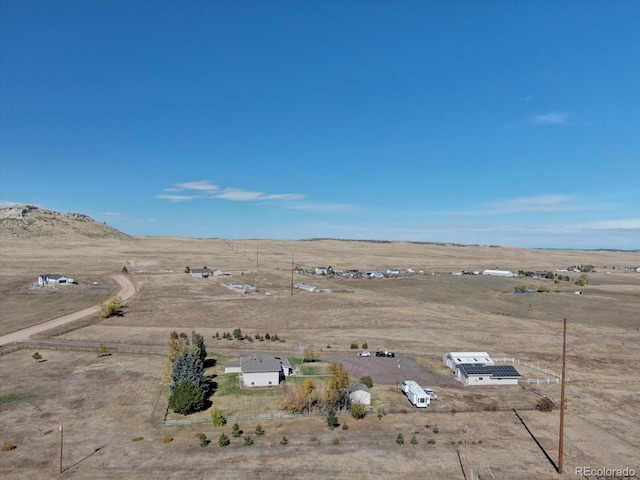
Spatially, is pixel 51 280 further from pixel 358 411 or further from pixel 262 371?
pixel 358 411

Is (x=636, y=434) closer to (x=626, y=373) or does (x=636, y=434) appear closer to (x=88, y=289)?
(x=626, y=373)

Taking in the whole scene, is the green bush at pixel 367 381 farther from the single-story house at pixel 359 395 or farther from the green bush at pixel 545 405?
the green bush at pixel 545 405

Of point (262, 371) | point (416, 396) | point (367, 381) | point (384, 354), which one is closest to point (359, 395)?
point (367, 381)

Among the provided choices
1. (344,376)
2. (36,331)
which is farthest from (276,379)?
(36,331)

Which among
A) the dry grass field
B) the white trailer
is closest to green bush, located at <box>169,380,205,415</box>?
the dry grass field

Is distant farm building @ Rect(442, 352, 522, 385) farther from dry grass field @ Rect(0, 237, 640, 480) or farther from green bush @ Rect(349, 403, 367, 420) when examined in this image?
green bush @ Rect(349, 403, 367, 420)

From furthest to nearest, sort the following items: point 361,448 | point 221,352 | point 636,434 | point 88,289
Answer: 1. point 88,289
2. point 221,352
3. point 636,434
4. point 361,448
